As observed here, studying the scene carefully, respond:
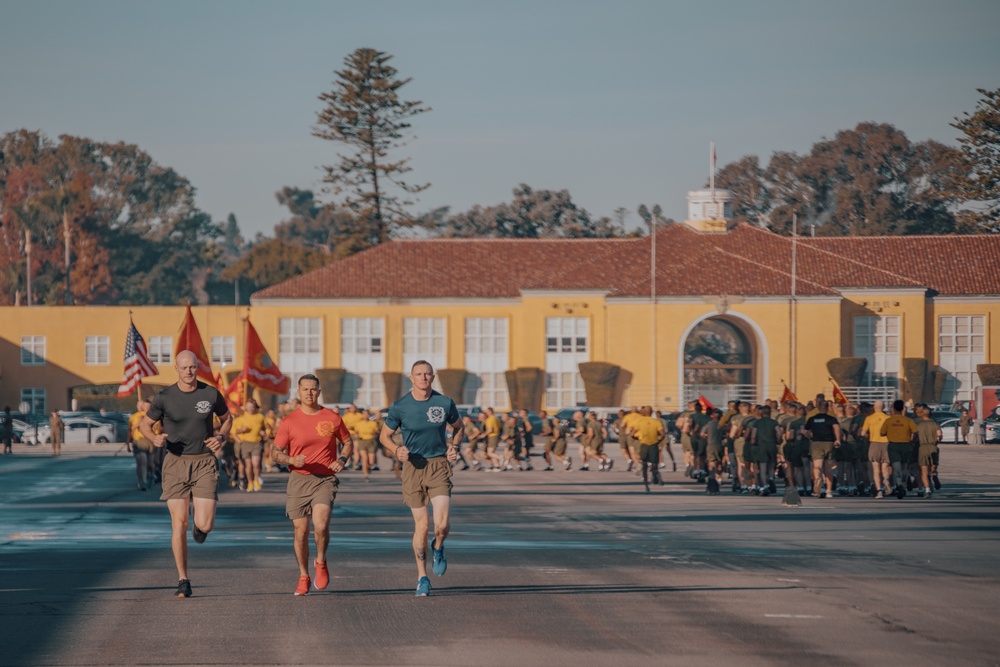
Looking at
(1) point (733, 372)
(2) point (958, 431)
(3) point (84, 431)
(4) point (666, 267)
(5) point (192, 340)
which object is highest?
(4) point (666, 267)

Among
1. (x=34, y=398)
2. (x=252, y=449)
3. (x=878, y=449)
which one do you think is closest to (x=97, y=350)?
(x=34, y=398)

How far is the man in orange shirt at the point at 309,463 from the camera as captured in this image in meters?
12.7

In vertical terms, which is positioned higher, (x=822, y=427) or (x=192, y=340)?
(x=192, y=340)

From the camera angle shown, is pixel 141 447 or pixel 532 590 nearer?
pixel 532 590

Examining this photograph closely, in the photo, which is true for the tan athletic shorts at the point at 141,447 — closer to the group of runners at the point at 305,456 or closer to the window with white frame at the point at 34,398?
the group of runners at the point at 305,456

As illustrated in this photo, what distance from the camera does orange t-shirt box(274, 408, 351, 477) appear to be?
12742 millimetres

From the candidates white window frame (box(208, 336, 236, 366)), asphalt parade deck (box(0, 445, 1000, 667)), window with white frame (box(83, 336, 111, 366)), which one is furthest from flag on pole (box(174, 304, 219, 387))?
window with white frame (box(83, 336, 111, 366))

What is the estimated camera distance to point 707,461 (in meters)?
32.1

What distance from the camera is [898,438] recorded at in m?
26.6

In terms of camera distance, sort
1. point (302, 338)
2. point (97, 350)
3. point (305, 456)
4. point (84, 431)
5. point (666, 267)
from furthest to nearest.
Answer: point (97, 350), point (302, 338), point (666, 267), point (84, 431), point (305, 456)

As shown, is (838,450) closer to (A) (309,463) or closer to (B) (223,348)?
(A) (309,463)

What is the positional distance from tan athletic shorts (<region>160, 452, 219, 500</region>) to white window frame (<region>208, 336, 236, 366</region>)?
7077 centimetres

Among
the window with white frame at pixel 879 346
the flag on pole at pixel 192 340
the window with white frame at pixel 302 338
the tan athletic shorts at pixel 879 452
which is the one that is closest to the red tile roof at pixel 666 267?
the window with white frame at pixel 302 338

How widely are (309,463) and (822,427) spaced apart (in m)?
16.2
